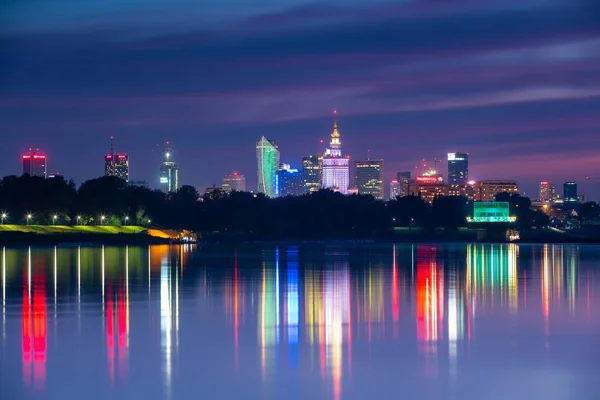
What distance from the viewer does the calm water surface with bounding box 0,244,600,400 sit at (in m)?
19.2

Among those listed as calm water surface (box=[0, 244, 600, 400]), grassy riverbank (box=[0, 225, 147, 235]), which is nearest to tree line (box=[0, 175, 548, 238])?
grassy riverbank (box=[0, 225, 147, 235])

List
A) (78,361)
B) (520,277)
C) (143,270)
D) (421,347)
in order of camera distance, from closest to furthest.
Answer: (78,361)
(421,347)
(520,277)
(143,270)

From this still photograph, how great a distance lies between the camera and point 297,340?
989 inches

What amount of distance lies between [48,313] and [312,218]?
521ft

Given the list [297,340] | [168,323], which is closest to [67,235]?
[168,323]

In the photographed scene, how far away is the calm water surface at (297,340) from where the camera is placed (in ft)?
63.1

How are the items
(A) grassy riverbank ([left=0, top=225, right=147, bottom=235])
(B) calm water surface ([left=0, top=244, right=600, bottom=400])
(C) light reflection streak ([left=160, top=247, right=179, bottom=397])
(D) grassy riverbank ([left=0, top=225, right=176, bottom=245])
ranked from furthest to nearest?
(A) grassy riverbank ([left=0, top=225, right=147, bottom=235]) → (D) grassy riverbank ([left=0, top=225, right=176, bottom=245]) → (C) light reflection streak ([left=160, top=247, right=179, bottom=397]) → (B) calm water surface ([left=0, top=244, right=600, bottom=400])

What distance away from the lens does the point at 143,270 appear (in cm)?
5575

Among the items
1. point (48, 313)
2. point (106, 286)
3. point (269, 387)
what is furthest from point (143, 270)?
point (269, 387)

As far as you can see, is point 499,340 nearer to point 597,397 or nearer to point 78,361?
point 597,397

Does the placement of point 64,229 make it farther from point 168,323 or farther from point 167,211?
point 168,323

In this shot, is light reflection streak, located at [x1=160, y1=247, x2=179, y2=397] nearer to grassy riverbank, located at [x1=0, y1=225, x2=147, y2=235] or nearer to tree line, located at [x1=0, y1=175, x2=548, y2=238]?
grassy riverbank, located at [x1=0, y1=225, x2=147, y2=235]

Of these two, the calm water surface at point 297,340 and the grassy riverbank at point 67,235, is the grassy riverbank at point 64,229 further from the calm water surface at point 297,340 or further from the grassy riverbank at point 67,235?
the calm water surface at point 297,340

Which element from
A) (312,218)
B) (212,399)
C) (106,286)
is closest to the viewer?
(212,399)
